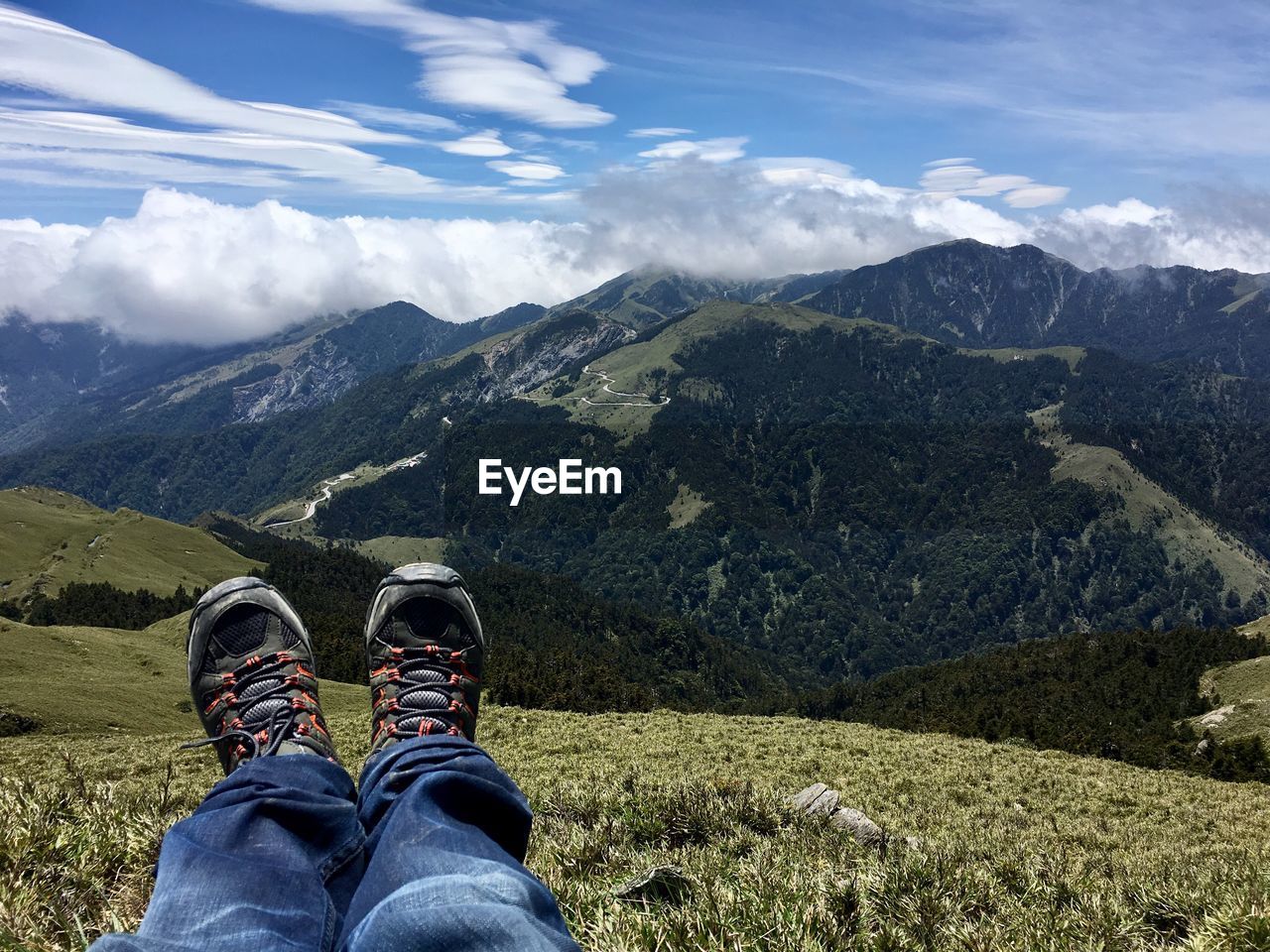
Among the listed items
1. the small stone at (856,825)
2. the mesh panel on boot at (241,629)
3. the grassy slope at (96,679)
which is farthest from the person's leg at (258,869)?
the grassy slope at (96,679)

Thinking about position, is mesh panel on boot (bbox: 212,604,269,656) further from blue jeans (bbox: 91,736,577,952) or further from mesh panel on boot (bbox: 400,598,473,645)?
blue jeans (bbox: 91,736,577,952)

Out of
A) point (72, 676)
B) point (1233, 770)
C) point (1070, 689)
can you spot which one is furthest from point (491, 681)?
point (1070, 689)

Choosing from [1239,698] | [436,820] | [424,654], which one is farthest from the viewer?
[1239,698]

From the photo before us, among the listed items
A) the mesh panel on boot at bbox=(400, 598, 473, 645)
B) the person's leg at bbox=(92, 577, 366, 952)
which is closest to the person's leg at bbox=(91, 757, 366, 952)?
the person's leg at bbox=(92, 577, 366, 952)

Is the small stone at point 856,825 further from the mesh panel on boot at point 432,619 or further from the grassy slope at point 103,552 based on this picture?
the grassy slope at point 103,552

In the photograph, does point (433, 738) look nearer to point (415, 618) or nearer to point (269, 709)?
point (269, 709)

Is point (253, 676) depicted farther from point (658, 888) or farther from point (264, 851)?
point (658, 888)

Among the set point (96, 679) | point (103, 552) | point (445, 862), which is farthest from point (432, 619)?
point (103, 552)
